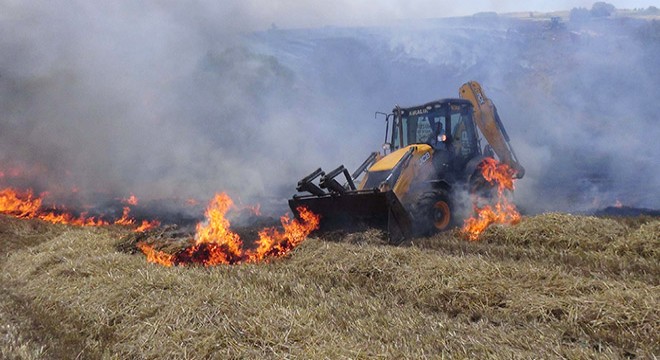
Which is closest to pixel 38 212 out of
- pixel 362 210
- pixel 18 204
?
pixel 18 204

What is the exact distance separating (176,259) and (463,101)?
688 cm

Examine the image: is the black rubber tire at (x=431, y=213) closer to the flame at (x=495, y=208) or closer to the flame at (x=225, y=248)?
the flame at (x=495, y=208)

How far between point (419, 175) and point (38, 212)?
1090 centimetres

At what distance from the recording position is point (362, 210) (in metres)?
8.43

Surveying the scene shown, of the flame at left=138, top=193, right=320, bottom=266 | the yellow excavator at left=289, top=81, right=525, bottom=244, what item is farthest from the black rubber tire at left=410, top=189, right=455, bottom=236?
the flame at left=138, top=193, right=320, bottom=266

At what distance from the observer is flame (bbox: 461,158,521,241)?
29.7 ft

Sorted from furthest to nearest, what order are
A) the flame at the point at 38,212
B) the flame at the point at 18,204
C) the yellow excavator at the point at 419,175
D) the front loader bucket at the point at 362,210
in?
the flame at the point at 18,204
the flame at the point at 38,212
the yellow excavator at the point at 419,175
the front loader bucket at the point at 362,210

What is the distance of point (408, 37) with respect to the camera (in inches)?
1275

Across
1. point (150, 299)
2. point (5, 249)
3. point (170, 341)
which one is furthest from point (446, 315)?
point (5, 249)

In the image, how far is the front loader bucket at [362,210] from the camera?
26.7 feet

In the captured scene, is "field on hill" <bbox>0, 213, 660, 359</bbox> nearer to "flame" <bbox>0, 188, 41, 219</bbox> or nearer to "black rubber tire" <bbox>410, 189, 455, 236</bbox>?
"black rubber tire" <bbox>410, 189, 455, 236</bbox>

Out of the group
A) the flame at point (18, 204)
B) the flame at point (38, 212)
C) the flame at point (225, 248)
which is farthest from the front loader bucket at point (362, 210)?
the flame at point (18, 204)

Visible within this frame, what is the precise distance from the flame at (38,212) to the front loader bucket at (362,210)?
236 inches

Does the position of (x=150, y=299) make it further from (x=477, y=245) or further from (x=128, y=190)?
(x=128, y=190)
